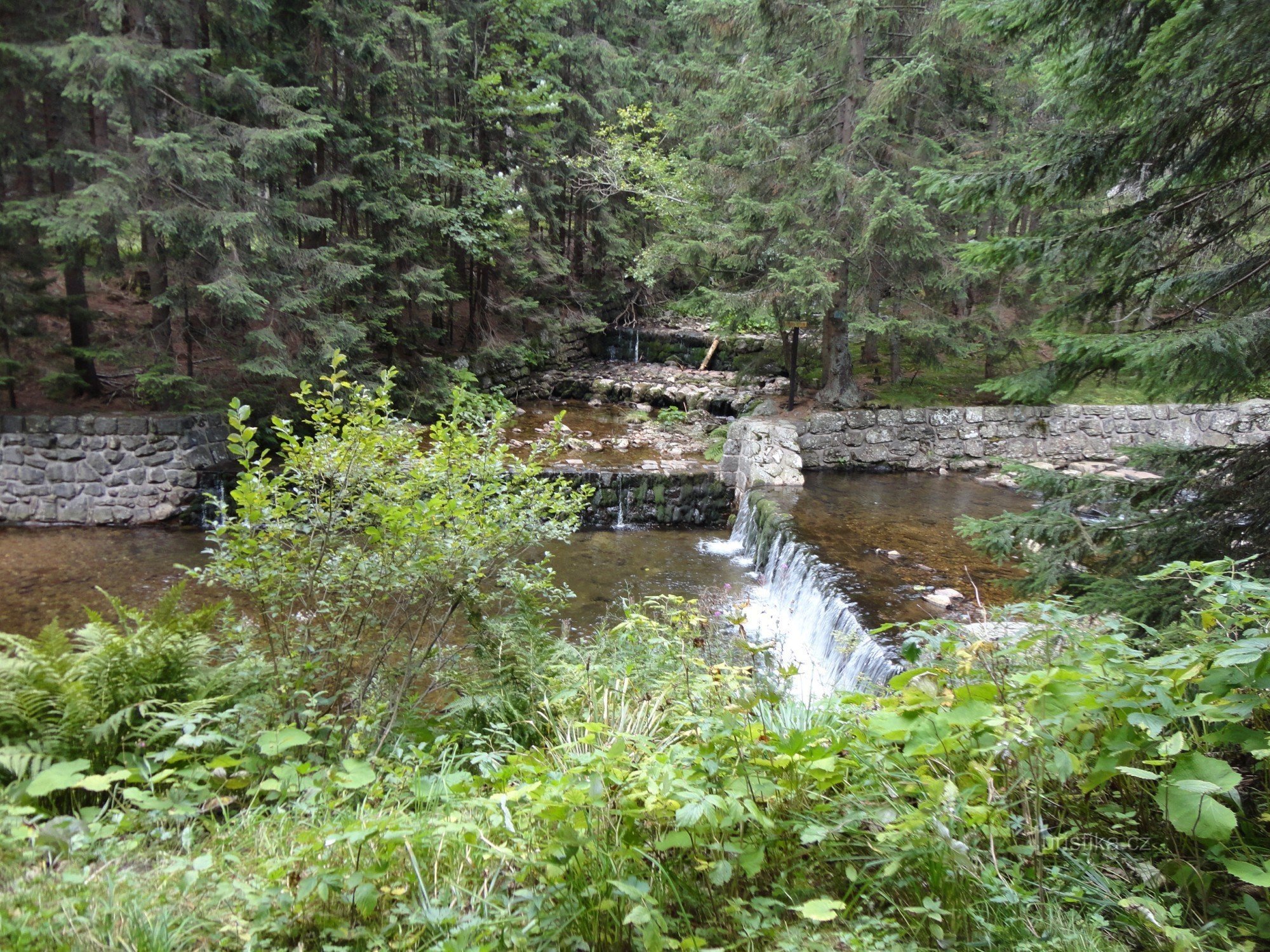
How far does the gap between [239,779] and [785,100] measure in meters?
12.2

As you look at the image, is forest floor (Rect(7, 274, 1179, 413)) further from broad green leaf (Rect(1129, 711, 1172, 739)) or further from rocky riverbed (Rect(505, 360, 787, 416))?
broad green leaf (Rect(1129, 711, 1172, 739))

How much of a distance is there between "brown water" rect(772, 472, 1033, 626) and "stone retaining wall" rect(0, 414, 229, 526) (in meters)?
8.29

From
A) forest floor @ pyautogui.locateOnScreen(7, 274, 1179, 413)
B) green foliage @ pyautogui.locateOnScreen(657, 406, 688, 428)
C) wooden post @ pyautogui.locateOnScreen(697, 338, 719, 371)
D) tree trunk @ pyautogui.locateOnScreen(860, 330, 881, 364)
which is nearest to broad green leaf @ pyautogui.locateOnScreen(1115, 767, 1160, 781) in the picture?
forest floor @ pyautogui.locateOnScreen(7, 274, 1179, 413)

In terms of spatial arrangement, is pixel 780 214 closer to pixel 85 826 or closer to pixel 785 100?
pixel 785 100

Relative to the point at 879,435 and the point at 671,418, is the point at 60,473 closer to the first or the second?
the point at 671,418

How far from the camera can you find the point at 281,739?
2.06 m

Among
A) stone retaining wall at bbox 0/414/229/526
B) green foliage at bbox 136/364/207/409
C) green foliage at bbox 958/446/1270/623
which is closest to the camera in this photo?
green foliage at bbox 958/446/1270/623

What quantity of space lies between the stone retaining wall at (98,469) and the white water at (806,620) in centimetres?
754

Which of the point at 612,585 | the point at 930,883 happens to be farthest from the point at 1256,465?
the point at 612,585

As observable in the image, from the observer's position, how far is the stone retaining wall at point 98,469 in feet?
29.5

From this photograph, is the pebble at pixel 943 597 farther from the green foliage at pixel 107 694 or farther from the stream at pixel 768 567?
the green foliage at pixel 107 694

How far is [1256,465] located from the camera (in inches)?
133

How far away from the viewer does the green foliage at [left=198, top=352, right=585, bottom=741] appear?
3000mm

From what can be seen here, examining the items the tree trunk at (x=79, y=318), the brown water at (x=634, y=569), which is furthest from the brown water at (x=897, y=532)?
the tree trunk at (x=79, y=318)
